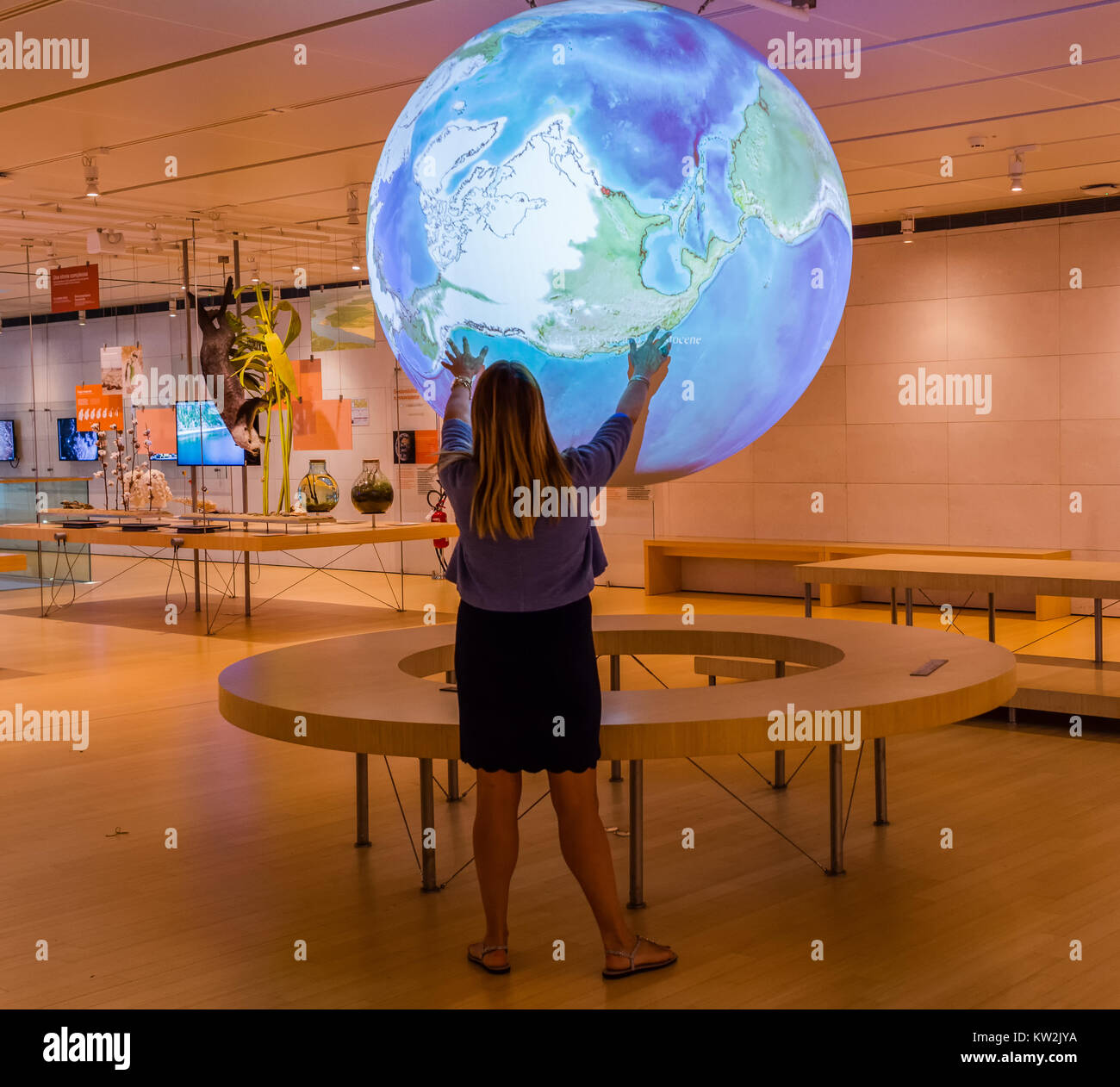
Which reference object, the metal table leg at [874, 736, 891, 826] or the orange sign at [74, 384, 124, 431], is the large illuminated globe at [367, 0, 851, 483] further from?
the orange sign at [74, 384, 124, 431]

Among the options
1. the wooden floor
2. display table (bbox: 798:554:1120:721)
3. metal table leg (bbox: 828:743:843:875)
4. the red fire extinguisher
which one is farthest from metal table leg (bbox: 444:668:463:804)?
the red fire extinguisher

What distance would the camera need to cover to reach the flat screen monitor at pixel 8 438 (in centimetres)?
1780

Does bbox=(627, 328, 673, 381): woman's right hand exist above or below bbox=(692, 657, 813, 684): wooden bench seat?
above

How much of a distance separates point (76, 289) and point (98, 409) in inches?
74.7

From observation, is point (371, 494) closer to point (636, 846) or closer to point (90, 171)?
point (90, 171)

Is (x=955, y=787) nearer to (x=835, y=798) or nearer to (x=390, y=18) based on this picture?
(x=835, y=798)

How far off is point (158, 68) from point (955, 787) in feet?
15.4

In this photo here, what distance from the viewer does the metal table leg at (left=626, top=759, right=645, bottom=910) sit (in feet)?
13.0

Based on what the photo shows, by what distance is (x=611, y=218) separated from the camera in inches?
128

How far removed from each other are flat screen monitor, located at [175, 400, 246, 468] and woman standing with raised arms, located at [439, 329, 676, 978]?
856 cm

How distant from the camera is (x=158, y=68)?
616 centimetres

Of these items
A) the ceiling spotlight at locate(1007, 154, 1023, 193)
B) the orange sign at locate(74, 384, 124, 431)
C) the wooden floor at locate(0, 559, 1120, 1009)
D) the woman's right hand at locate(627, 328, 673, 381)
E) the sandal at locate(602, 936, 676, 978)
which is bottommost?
the wooden floor at locate(0, 559, 1120, 1009)

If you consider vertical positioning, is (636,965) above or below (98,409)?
below

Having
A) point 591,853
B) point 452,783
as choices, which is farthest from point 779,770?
point 591,853
